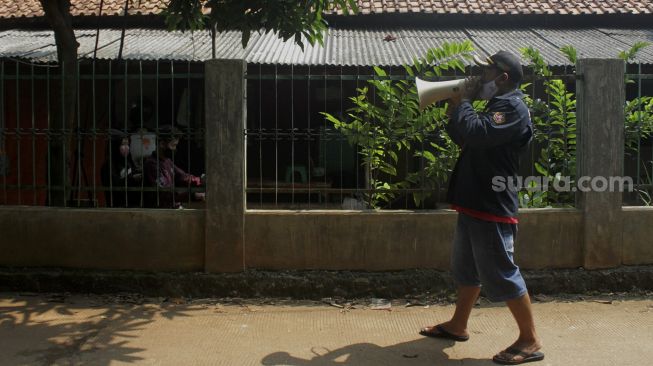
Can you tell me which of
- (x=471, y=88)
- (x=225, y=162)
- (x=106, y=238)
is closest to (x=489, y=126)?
(x=471, y=88)

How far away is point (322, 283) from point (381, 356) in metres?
1.16

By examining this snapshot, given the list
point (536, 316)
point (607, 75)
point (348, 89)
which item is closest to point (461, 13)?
point (348, 89)

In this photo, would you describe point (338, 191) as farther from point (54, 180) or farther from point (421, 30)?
point (421, 30)

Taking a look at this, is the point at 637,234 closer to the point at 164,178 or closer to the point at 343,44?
the point at 164,178

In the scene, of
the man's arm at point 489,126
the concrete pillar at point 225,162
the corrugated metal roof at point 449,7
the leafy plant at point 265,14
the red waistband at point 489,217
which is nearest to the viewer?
the man's arm at point 489,126

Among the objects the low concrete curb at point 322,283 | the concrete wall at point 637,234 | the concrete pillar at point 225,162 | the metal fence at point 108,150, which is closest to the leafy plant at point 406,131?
the low concrete curb at point 322,283

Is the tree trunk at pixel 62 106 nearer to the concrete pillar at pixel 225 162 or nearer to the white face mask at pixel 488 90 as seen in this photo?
the concrete pillar at pixel 225 162

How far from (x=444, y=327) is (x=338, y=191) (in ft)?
4.80

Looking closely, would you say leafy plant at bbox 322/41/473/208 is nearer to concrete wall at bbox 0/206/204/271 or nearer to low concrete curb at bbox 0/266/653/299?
low concrete curb at bbox 0/266/653/299

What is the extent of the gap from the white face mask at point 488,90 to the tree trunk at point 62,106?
10.7 ft

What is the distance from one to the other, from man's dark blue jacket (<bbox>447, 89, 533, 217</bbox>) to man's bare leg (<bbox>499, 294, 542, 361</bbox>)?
48 centimetres

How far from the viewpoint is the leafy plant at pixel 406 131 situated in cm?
457

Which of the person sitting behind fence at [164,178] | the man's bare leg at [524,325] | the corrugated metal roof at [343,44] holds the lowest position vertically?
the man's bare leg at [524,325]

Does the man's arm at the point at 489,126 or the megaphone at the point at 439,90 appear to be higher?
the megaphone at the point at 439,90
